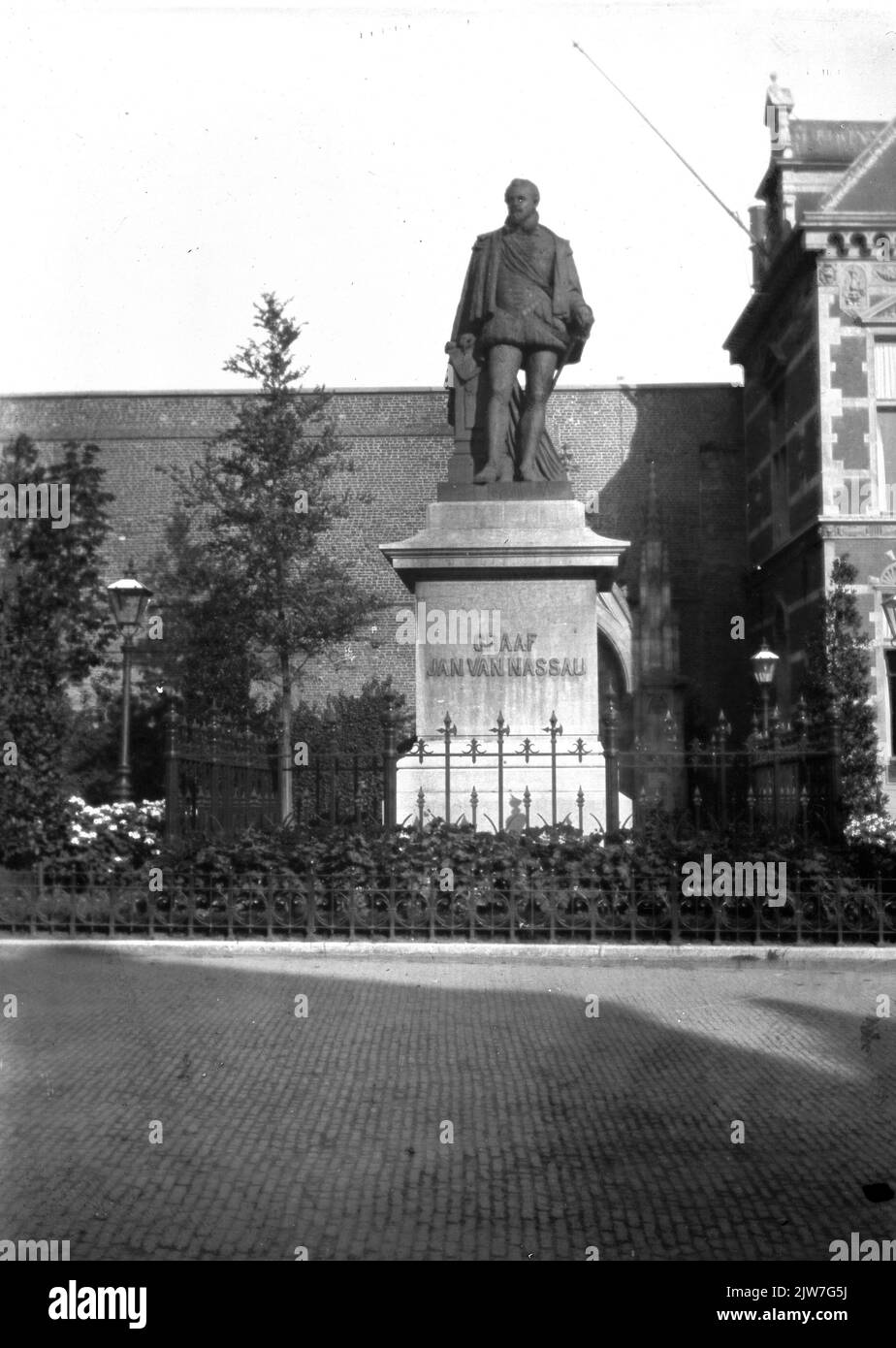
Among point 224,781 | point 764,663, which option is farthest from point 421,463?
point 224,781

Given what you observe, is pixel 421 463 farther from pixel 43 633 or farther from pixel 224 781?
pixel 224 781

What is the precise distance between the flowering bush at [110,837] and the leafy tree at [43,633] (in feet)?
0.64

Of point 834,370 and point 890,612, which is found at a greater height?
point 834,370

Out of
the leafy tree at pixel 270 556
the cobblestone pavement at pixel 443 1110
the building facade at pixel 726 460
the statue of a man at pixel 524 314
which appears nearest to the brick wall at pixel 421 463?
the building facade at pixel 726 460

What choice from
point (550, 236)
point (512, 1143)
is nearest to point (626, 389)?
point (550, 236)

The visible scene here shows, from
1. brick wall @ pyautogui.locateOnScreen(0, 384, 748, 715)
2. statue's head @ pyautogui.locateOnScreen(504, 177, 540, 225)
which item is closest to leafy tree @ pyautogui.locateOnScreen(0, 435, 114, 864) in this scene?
brick wall @ pyautogui.locateOnScreen(0, 384, 748, 715)

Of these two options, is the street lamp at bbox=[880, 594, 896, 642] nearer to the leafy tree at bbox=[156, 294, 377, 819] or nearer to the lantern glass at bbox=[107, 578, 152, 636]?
the leafy tree at bbox=[156, 294, 377, 819]

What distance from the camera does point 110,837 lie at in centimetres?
1194

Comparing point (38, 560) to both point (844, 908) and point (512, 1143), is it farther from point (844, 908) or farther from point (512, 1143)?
point (512, 1143)

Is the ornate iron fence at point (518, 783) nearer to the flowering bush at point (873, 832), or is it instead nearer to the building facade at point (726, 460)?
the flowering bush at point (873, 832)

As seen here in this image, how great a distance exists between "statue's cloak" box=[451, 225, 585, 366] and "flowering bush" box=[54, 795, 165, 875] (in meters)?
5.02

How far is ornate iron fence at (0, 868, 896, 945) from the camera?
31.4 feet

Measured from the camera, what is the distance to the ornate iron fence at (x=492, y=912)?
9.56m

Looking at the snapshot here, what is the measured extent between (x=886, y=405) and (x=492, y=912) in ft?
56.0
